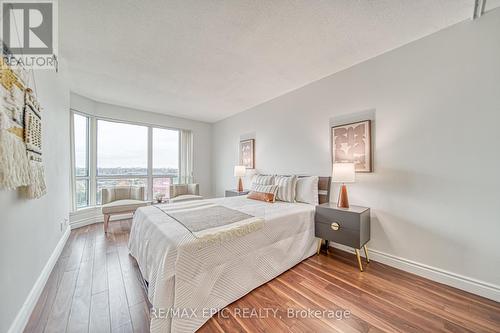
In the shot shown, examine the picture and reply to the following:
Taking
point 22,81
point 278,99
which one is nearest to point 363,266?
point 278,99

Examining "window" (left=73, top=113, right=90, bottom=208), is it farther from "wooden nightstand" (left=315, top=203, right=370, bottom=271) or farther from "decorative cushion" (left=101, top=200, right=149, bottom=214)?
"wooden nightstand" (left=315, top=203, right=370, bottom=271)

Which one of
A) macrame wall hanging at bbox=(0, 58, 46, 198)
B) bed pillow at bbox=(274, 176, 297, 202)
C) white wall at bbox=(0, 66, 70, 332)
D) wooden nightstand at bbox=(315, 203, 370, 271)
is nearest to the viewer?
macrame wall hanging at bbox=(0, 58, 46, 198)

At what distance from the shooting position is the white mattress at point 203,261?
1.24 meters

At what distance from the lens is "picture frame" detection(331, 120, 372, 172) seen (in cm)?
230

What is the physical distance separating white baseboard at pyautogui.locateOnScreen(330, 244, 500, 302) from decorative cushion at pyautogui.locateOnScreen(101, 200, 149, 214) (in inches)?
158

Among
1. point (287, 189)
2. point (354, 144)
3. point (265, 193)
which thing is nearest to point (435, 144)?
point (354, 144)

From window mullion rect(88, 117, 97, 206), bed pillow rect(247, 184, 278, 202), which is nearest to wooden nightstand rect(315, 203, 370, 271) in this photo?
bed pillow rect(247, 184, 278, 202)

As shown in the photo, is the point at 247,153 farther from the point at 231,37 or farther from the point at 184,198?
the point at 231,37

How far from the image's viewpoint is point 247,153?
4.22 meters

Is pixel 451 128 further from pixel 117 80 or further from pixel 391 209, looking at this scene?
pixel 117 80

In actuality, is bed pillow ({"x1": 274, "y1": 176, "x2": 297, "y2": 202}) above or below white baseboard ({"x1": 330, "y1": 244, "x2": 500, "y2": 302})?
above

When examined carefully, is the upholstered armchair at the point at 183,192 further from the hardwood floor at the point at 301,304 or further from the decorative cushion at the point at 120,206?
the hardwood floor at the point at 301,304

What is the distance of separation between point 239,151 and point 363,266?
3281 mm

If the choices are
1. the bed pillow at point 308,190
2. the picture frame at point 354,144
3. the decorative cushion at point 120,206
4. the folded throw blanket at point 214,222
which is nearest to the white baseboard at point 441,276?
the bed pillow at point 308,190
